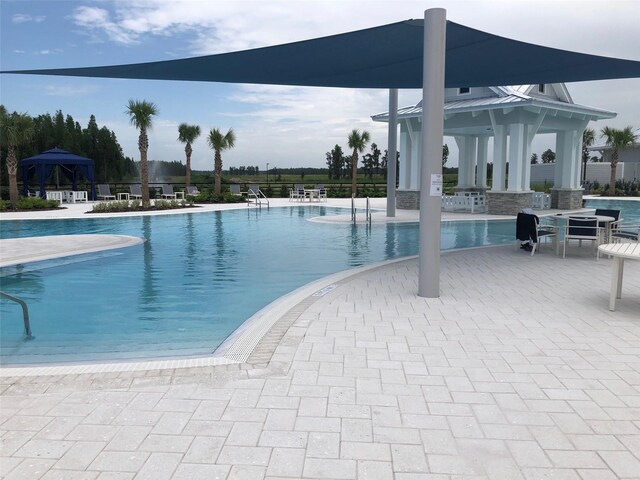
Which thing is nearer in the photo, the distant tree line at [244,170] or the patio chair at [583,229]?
the patio chair at [583,229]

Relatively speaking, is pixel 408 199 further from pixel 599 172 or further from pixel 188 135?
pixel 599 172

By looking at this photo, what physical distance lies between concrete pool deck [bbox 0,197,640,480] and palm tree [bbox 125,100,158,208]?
18.9 metres

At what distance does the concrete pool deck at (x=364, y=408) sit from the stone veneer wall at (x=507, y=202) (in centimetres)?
1348

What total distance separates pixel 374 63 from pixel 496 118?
1045 centimetres

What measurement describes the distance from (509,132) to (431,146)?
44.6 ft

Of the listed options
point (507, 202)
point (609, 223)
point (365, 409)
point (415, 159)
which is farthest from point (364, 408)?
point (415, 159)

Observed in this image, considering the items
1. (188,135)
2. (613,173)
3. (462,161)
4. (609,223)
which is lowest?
(609,223)

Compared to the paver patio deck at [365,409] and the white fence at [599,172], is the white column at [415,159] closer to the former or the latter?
the paver patio deck at [365,409]

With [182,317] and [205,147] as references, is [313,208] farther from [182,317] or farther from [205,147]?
[182,317]

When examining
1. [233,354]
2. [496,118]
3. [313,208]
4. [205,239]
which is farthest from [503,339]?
[313,208]

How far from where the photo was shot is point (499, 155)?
719 inches

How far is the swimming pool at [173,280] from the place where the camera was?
17.5ft

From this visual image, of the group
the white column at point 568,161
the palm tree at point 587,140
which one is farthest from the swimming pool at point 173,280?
the palm tree at point 587,140

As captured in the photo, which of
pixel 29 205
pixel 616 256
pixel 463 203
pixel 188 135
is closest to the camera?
pixel 616 256
